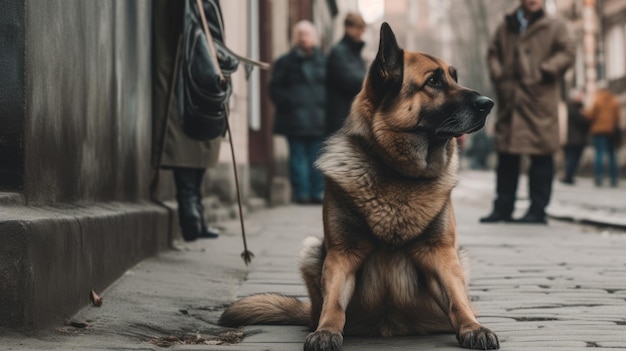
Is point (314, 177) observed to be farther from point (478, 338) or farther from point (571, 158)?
point (478, 338)

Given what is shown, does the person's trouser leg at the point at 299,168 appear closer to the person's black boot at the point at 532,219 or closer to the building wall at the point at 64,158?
the person's black boot at the point at 532,219

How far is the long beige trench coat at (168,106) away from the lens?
6.96m

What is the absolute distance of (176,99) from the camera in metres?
7.01

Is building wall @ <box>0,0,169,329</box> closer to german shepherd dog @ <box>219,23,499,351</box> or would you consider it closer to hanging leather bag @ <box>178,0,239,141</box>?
hanging leather bag @ <box>178,0,239,141</box>

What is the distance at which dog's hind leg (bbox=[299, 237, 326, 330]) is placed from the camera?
415 cm

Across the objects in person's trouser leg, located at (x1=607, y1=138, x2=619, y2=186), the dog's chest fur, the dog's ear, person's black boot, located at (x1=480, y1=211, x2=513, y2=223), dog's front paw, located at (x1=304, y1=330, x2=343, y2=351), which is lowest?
person's trouser leg, located at (x1=607, y1=138, x2=619, y2=186)

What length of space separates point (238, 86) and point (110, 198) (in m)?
5.95

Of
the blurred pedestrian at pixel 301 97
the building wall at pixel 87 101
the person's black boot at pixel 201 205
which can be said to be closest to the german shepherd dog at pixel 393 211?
the building wall at pixel 87 101

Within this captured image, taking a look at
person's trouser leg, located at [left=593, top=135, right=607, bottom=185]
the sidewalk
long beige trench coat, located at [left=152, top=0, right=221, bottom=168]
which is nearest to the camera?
the sidewalk

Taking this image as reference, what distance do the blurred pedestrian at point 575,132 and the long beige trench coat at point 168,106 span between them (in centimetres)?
1688

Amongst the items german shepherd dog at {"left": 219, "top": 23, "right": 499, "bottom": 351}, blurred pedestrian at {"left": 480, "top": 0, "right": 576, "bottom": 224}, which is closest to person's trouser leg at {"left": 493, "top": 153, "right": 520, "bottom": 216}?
blurred pedestrian at {"left": 480, "top": 0, "right": 576, "bottom": 224}

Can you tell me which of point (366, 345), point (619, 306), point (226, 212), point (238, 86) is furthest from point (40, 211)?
point (238, 86)

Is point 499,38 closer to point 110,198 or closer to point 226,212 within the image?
point 226,212

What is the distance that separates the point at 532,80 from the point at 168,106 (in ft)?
16.0
